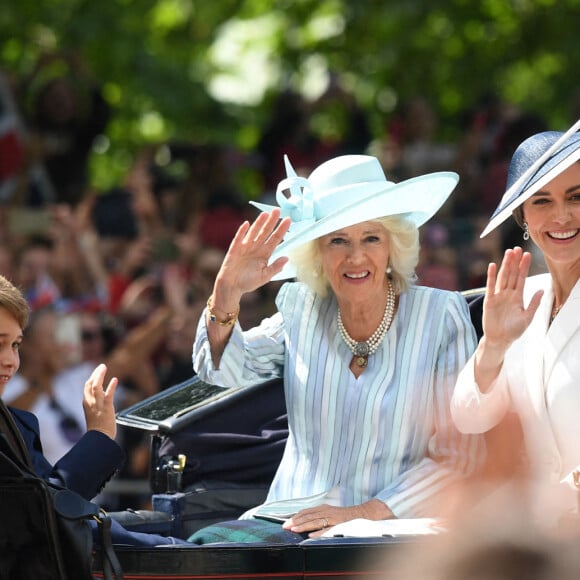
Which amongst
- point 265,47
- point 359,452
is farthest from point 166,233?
point 359,452

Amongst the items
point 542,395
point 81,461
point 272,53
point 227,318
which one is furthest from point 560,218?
point 272,53

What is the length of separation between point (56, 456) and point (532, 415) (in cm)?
316

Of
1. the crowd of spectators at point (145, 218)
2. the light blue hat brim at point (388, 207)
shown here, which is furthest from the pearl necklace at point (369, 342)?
the crowd of spectators at point (145, 218)

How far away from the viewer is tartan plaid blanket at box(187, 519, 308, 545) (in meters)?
3.81

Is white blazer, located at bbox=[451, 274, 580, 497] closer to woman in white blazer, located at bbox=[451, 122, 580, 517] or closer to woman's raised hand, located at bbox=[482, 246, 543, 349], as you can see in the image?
woman in white blazer, located at bbox=[451, 122, 580, 517]

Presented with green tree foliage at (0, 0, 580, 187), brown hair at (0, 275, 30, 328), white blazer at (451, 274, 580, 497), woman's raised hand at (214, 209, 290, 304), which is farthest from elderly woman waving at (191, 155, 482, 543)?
green tree foliage at (0, 0, 580, 187)

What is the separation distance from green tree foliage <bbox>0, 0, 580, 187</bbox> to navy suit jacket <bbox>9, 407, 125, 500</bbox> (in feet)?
19.4

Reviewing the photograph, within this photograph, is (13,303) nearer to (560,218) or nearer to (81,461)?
(81,461)

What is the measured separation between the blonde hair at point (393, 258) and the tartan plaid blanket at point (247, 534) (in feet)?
2.39

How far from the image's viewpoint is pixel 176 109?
9820mm

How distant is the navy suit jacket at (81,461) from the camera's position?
3.58 meters

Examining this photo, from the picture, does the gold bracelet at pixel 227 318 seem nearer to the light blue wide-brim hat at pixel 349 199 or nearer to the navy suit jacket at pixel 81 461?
the light blue wide-brim hat at pixel 349 199

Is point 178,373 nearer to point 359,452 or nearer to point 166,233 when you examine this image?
point 166,233

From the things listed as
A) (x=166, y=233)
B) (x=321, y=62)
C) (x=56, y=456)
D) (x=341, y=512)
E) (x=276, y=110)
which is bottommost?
(x=341, y=512)
